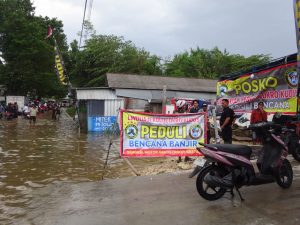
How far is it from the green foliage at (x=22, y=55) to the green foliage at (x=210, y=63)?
15840 millimetres

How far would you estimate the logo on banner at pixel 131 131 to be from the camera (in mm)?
9172

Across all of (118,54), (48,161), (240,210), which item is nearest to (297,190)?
(240,210)

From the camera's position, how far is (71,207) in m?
6.40

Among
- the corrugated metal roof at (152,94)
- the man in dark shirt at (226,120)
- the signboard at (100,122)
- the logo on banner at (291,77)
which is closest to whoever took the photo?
the man in dark shirt at (226,120)

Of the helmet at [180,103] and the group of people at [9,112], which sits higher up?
the helmet at [180,103]

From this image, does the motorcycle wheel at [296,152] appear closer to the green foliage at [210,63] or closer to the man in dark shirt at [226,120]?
the man in dark shirt at [226,120]

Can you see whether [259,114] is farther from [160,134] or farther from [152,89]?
[152,89]

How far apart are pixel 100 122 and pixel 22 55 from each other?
979 inches

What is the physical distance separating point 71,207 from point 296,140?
5359 mm

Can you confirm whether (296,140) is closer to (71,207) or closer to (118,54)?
(71,207)

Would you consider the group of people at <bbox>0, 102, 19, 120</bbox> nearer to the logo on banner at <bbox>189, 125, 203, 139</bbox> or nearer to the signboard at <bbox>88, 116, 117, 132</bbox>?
the signboard at <bbox>88, 116, 117, 132</bbox>

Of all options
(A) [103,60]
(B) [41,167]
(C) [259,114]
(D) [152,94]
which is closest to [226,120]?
(C) [259,114]

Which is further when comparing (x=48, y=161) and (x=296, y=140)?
(x=48, y=161)

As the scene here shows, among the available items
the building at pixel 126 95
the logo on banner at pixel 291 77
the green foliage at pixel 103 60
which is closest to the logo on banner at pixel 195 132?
the logo on banner at pixel 291 77
